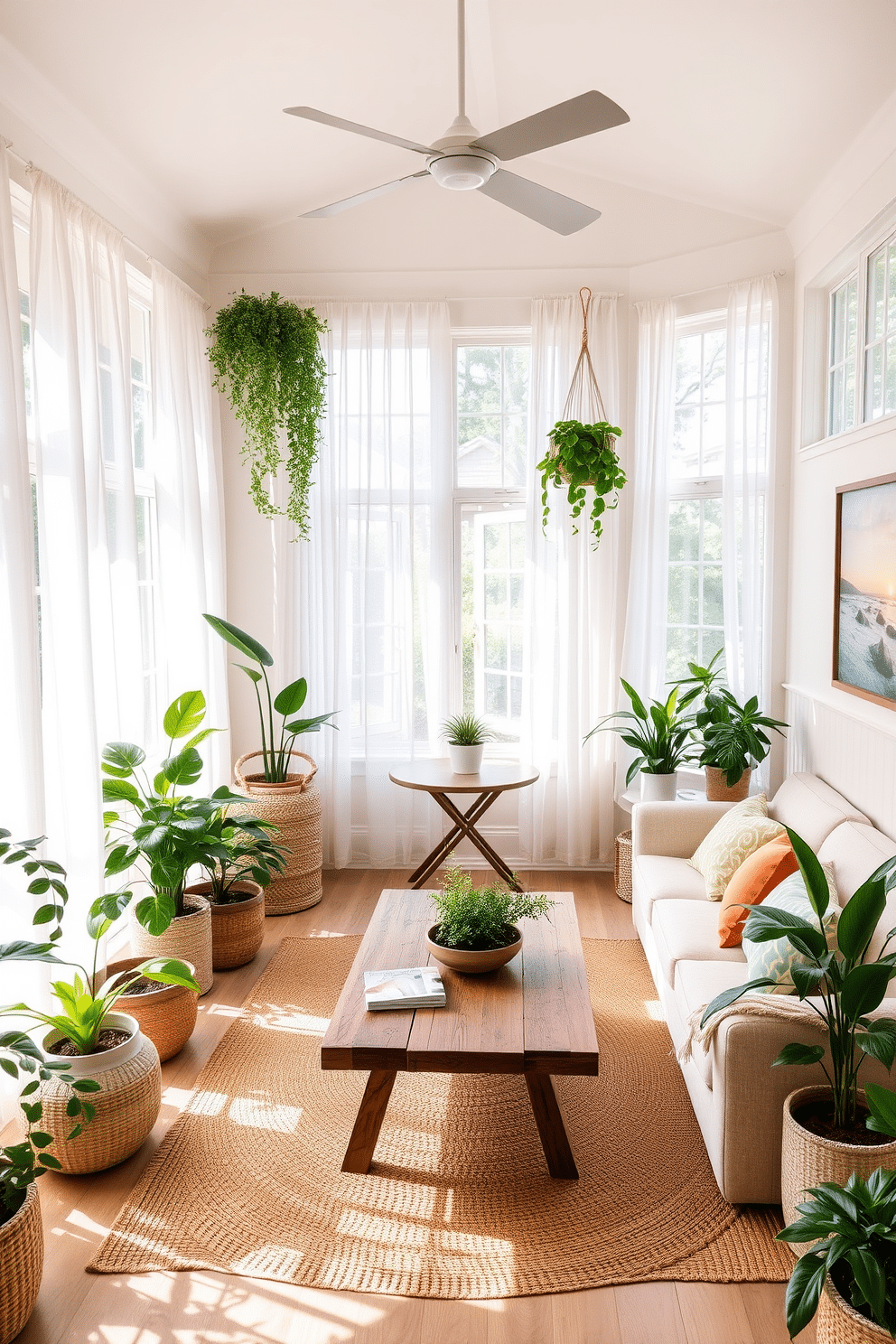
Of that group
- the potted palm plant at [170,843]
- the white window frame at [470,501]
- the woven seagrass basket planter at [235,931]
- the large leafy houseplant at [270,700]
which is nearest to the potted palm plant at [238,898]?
the woven seagrass basket planter at [235,931]

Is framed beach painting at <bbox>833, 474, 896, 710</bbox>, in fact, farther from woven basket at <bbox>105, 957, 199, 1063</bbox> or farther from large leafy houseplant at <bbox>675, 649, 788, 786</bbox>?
woven basket at <bbox>105, 957, 199, 1063</bbox>

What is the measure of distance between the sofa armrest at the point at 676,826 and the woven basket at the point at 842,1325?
225 centimetres

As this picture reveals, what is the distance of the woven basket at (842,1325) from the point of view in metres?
1.64

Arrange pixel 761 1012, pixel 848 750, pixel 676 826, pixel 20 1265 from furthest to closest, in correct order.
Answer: pixel 676 826
pixel 848 750
pixel 761 1012
pixel 20 1265

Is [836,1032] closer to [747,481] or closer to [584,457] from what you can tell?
[584,457]

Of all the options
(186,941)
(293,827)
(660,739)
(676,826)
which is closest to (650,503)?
(660,739)

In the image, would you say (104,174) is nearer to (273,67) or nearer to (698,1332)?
(273,67)

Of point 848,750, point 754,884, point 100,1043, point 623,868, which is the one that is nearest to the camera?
point 100,1043

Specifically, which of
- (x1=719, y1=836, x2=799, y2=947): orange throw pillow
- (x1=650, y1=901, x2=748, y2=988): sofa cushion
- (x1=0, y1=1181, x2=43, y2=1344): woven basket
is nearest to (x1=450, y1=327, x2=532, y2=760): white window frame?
(x1=650, y1=901, x2=748, y2=988): sofa cushion

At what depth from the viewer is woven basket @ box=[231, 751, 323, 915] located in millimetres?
4379

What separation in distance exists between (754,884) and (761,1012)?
79cm

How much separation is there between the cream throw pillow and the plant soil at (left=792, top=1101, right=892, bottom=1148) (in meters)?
1.19

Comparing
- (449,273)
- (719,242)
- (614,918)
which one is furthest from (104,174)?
(614,918)

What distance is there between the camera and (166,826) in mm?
3189
